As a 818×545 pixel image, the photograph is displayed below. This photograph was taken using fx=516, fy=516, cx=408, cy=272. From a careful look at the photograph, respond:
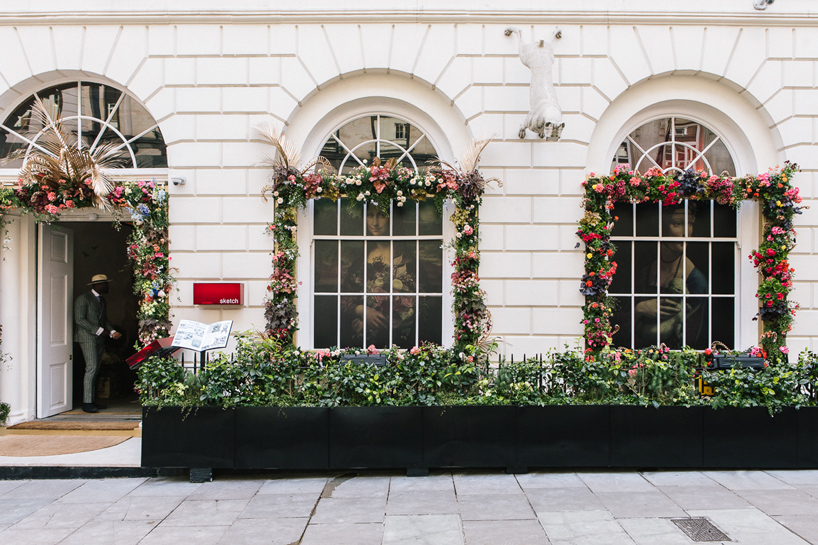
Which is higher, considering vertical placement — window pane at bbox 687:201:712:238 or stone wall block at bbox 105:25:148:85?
stone wall block at bbox 105:25:148:85

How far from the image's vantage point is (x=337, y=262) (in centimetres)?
750

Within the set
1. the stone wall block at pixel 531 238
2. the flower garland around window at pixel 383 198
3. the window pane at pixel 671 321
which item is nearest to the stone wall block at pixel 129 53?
the flower garland around window at pixel 383 198

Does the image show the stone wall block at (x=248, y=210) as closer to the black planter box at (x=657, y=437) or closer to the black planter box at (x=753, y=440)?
the black planter box at (x=657, y=437)

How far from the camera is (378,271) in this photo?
24.6ft

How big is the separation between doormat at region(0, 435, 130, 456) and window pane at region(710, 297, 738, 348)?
27.3ft

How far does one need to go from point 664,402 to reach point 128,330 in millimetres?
9859

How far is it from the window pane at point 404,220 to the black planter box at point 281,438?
115 inches

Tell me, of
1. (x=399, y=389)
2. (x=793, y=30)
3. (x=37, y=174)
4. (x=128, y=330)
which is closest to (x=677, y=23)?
(x=793, y=30)

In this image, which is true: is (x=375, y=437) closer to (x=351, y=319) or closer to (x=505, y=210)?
(x=351, y=319)

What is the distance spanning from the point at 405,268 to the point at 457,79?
2.75 meters

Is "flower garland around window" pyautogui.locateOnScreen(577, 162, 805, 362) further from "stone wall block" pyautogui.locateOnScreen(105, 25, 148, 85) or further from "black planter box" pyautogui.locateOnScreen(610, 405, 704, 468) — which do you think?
"stone wall block" pyautogui.locateOnScreen(105, 25, 148, 85)

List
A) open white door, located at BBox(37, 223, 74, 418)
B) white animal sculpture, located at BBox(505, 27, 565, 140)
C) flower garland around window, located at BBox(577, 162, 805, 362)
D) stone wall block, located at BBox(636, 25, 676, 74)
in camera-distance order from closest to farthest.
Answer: white animal sculpture, located at BBox(505, 27, 565, 140) < flower garland around window, located at BBox(577, 162, 805, 362) < stone wall block, located at BBox(636, 25, 676, 74) < open white door, located at BBox(37, 223, 74, 418)

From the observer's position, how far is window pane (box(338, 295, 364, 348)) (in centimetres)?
750

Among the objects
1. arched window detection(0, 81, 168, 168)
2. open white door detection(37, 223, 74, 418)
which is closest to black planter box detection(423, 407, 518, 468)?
arched window detection(0, 81, 168, 168)
